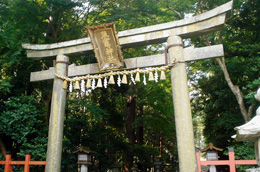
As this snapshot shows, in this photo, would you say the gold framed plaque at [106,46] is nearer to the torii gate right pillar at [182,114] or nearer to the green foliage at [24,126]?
the torii gate right pillar at [182,114]

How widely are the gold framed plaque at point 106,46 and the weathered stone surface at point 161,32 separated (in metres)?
0.30

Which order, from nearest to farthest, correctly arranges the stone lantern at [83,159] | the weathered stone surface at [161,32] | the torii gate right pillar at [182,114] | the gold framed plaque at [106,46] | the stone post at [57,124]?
the torii gate right pillar at [182,114] < the weathered stone surface at [161,32] < the gold framed plaque at [106,46] < the stone post at [57,124] < the stone lantern at [83,159]

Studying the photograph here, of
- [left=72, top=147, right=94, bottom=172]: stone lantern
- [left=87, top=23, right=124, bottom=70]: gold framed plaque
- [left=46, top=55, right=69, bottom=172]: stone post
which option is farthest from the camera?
[left=72, top=147, right=94, bottom=172]: stone lantern

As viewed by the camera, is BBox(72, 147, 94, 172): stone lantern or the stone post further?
BBox(72, 147, 94, 172): stone lantern

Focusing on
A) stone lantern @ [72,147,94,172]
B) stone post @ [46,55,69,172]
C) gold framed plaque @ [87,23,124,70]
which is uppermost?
gold framed plaque @ [87,23,124,70]

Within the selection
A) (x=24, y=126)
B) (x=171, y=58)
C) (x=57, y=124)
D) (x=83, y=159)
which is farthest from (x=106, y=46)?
(x=24, y=126)

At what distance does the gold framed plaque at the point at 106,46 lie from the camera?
5.26 meters

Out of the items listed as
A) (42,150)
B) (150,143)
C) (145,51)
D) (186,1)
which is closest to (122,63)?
(42,150)

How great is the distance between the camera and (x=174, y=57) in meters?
5.05

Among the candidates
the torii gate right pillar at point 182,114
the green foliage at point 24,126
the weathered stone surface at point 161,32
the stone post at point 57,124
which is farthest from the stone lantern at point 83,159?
the torii gate right pillar at point 182,114

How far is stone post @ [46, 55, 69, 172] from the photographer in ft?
17.9

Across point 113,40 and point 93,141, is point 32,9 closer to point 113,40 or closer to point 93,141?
point 113,40

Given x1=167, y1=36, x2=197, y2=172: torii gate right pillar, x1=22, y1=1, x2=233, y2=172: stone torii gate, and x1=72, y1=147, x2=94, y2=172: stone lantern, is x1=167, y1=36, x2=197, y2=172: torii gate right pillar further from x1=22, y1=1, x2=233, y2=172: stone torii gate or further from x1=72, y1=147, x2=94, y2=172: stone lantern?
x1=72, y1=147, x2=94, y2=172: stone lantern

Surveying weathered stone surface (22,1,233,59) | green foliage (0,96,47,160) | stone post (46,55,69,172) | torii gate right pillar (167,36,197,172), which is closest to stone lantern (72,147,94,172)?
green foliage (0,96,47,160)
